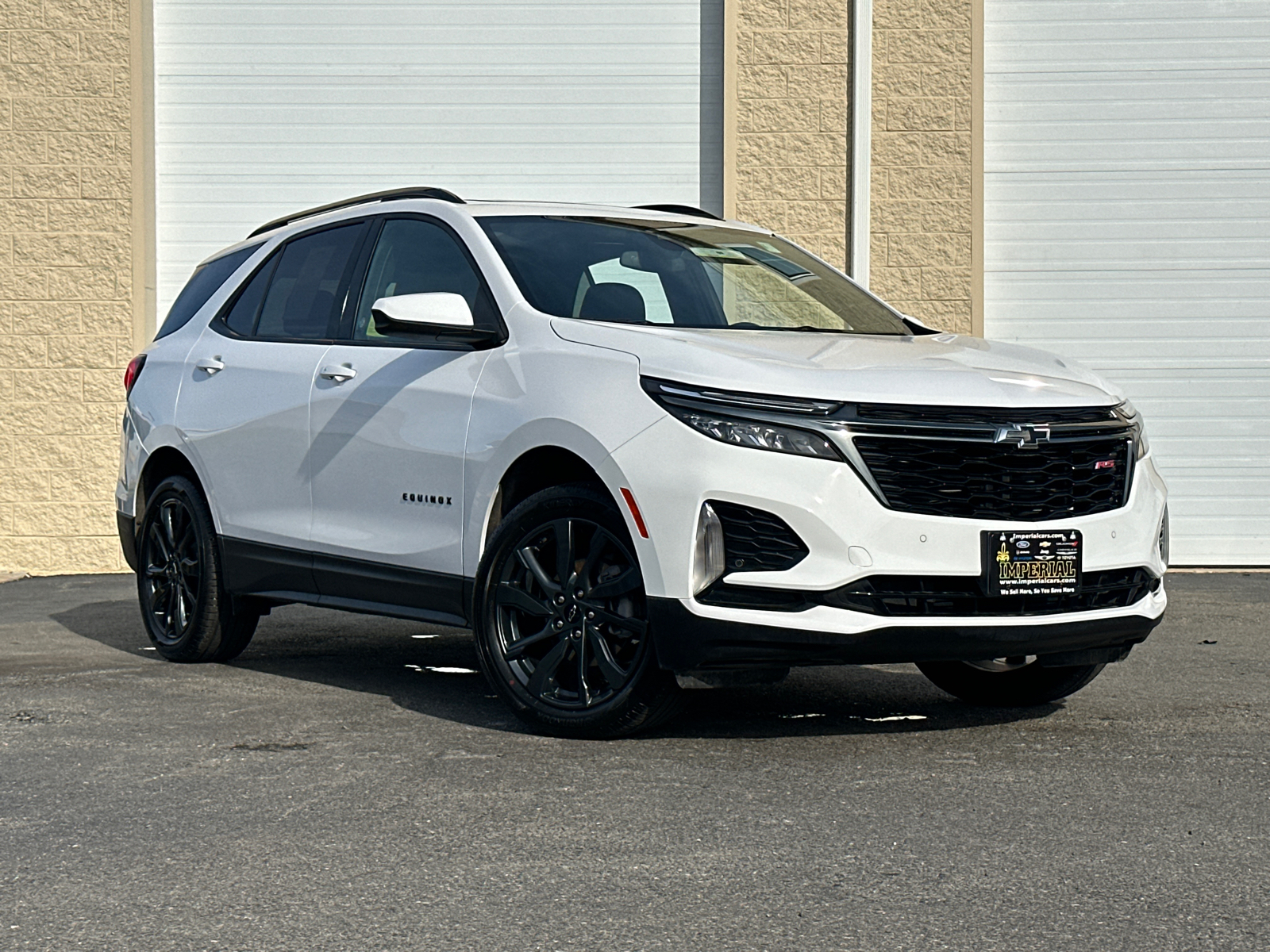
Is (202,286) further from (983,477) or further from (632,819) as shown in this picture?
(632,819)

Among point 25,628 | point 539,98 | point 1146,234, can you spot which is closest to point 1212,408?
point 1146,234

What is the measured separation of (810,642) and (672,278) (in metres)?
1.90

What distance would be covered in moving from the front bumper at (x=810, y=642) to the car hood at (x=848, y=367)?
0.67 metres

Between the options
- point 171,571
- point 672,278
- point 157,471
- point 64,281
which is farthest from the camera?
point 64,281

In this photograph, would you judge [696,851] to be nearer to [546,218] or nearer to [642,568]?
[642,568]

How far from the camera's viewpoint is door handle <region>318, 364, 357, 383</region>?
20.9 ft

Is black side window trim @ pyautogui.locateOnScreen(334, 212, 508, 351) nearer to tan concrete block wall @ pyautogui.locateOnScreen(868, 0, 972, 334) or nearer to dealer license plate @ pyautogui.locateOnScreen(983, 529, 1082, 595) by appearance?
dealer license plate @ pyautogui.locateOnScreen(983, 529, 1082, 595)

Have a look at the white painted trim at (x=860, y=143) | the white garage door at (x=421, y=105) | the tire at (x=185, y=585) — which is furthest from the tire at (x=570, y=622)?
the white garage door at (x=421, y=105)

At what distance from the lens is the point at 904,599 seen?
5.02 metres

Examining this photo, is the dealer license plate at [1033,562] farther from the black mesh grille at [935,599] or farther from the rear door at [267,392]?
the rear door at [267,392]

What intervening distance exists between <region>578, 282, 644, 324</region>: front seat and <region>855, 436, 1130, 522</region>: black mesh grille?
120cm

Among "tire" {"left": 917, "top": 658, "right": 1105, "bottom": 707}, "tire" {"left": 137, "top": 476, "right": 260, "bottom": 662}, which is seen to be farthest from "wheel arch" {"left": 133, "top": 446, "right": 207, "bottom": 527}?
"tire" {"left": 917, "top": 658, "right": 1105, "bottom": 707}

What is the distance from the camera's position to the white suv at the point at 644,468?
16.4ft

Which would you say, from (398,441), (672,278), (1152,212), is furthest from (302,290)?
(1152,212)
